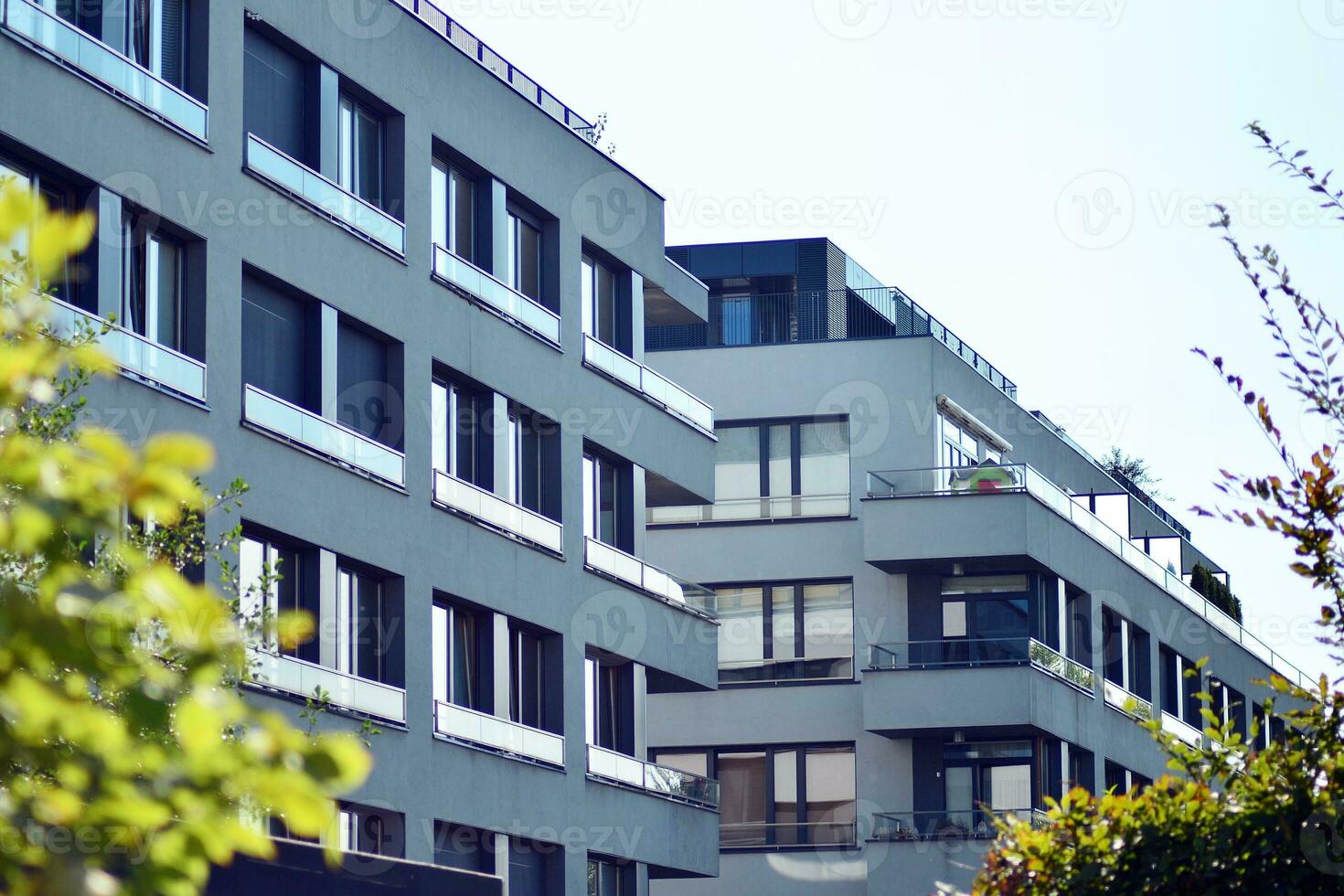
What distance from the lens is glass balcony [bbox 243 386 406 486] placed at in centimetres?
2161

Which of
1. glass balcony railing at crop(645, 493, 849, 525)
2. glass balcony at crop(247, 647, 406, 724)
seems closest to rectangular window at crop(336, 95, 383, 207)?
glass balcony at crop(247, 647, 406, 724)

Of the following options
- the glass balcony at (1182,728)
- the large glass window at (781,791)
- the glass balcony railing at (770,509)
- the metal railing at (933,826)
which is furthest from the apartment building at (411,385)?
the glass balcony at (1182,728)

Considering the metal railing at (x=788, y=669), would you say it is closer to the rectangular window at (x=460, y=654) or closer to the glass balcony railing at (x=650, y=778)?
the glass balcony railing at (x=650, y=778)

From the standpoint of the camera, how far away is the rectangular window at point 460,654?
84.1 ft

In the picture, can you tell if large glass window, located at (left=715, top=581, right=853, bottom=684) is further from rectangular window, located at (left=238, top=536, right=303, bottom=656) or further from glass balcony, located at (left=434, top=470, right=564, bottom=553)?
rectangular window, located at (left=238, top=536, right=303, bottom=656)

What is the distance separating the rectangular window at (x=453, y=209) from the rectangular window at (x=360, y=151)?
3.00 feet

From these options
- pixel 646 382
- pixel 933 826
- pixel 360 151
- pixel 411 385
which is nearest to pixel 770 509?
pixel 933 826

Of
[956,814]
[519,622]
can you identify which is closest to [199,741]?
[519,622]

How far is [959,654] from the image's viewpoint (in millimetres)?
38062

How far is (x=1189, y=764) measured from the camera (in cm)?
878

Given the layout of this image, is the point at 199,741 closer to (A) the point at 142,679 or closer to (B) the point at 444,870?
(A) the point at 142,679

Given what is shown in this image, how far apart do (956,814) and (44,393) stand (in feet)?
116

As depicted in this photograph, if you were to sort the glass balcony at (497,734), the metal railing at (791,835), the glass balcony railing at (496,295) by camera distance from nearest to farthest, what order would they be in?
the glass balcony at (497,734) < the glass balcony railing at (496,295) < the metal railing at (791,835)

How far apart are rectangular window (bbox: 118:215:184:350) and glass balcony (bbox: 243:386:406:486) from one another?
1.26 meters
